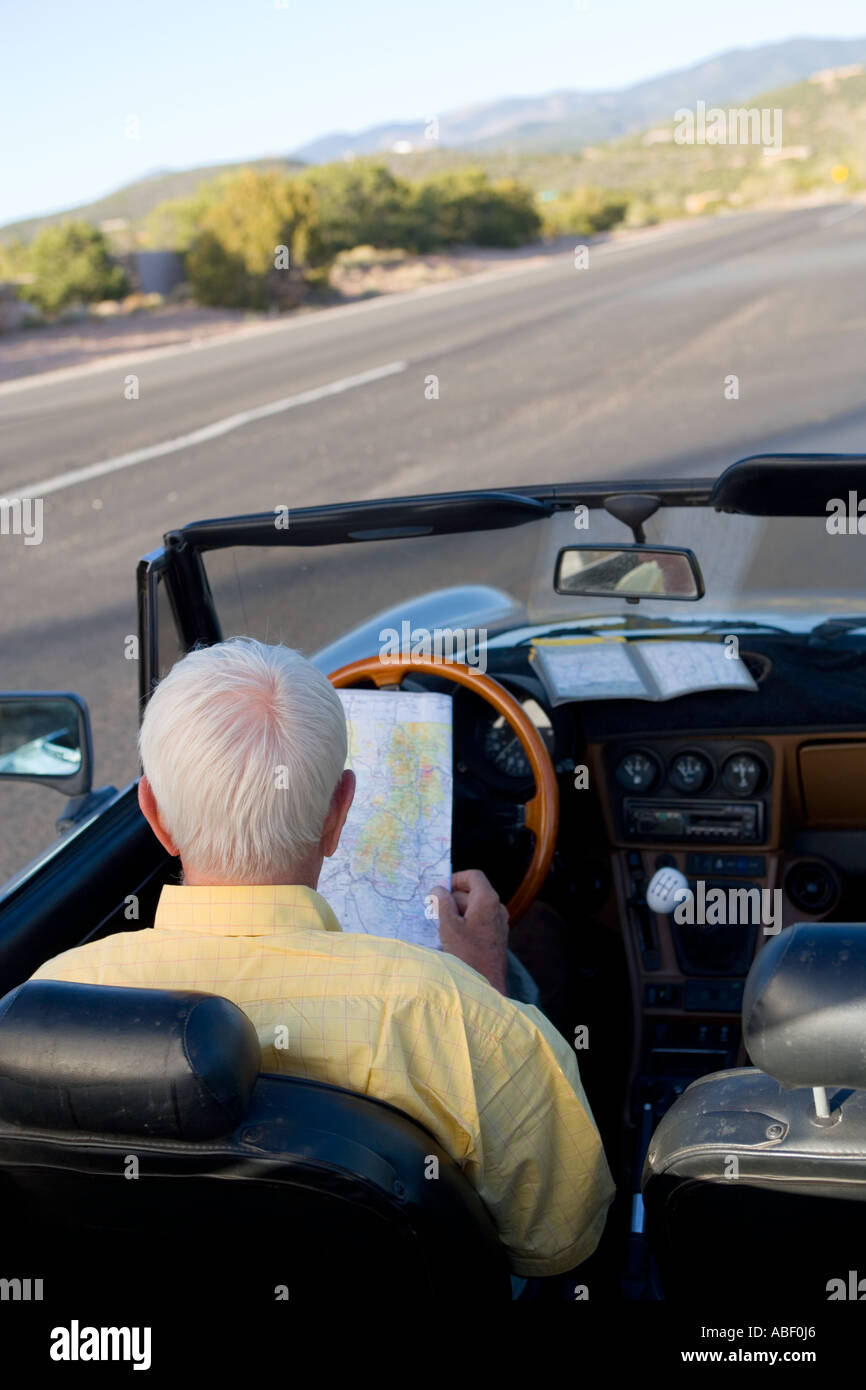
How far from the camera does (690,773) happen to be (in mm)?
3773

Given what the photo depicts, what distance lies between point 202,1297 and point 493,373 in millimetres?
16657

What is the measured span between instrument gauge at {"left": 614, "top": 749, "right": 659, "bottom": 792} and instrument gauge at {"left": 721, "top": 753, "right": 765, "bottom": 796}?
0.21 m

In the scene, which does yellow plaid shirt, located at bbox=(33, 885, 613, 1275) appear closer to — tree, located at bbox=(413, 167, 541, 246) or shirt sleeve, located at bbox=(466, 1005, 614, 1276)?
shirt sleeve, located at bbox=(466, 1005, 614, 1276)

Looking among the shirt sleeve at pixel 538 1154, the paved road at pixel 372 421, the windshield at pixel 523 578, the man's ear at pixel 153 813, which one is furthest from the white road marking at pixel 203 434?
the shirt sleeve at pixel 538 1154

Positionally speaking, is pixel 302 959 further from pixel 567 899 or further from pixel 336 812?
pixel 567 899

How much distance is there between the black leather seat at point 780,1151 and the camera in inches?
55.4

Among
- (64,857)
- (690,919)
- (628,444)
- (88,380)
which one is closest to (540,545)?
(690,919)

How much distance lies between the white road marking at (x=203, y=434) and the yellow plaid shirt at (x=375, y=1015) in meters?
11.5

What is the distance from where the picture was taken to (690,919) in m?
3.85

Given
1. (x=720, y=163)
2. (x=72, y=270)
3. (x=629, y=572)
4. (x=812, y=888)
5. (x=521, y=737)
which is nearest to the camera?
(x=521, y=737)

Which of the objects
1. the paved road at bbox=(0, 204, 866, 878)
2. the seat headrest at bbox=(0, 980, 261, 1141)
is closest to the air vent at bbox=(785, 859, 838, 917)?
the paved road at bbox=(0, 204, 866, 878)

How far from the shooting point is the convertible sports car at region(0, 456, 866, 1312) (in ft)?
5.04

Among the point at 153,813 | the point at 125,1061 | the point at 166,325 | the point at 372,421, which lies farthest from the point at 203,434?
the point at 166,325

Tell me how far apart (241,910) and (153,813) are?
0.23m
